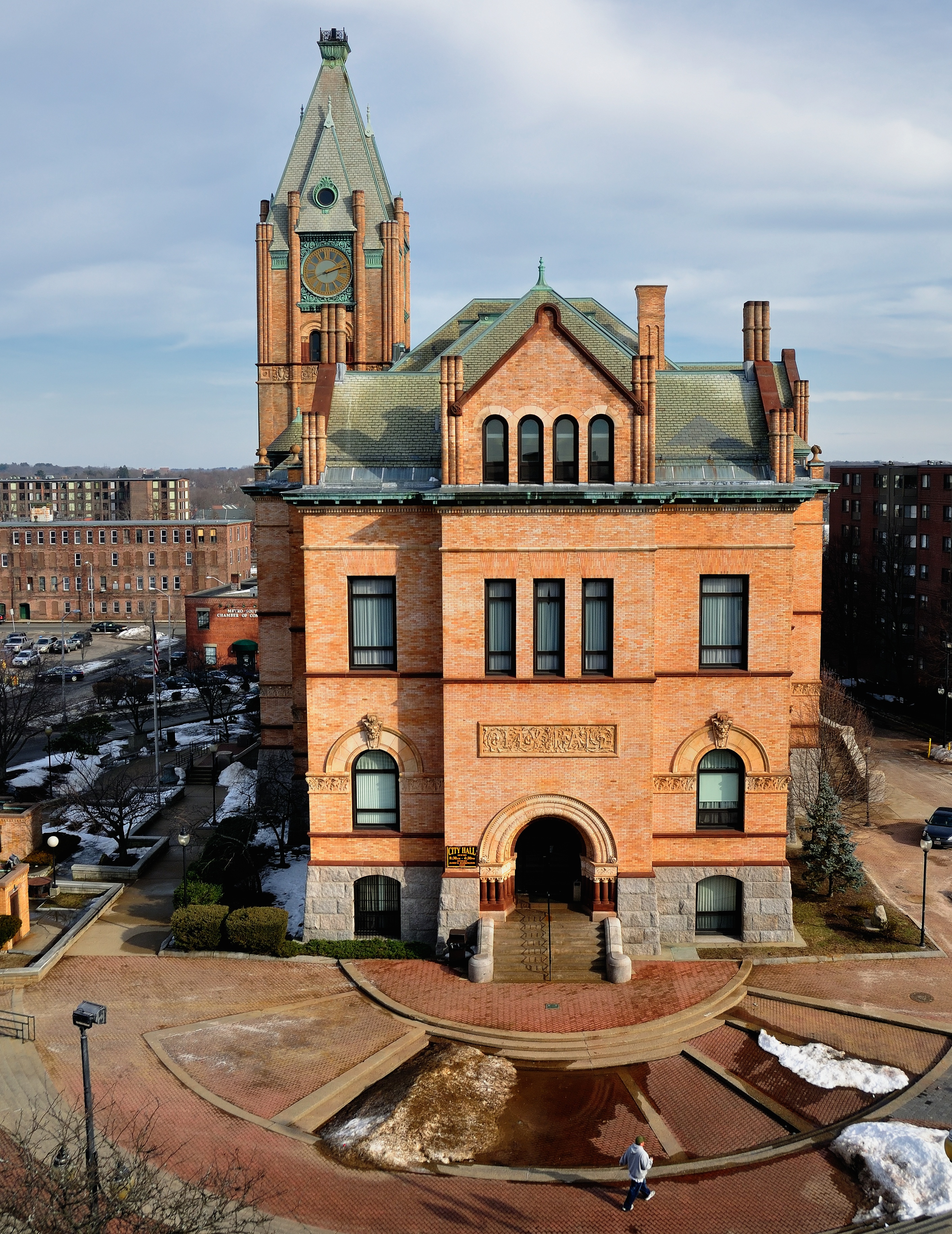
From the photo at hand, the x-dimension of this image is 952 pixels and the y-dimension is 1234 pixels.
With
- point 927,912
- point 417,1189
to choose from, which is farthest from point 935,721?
point 417,1189

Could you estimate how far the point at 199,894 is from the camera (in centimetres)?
2961

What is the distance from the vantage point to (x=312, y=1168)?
19.2 meters

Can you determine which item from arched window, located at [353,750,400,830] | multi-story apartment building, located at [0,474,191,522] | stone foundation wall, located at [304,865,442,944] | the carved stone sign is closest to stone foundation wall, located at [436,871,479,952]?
stone foundation wall, located at [304,865,442,944]

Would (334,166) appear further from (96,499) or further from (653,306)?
(96,499)

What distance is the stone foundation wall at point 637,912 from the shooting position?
2791 centimetres

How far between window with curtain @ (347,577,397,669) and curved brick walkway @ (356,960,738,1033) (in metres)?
8.27

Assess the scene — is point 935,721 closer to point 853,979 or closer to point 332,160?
point 853,979

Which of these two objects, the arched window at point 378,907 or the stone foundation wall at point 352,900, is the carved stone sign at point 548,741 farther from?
the arched window at point 378,907

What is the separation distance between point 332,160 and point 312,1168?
48279 millimetres

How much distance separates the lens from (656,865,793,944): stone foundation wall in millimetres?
28625

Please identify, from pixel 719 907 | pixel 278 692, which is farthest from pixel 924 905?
pixel 278 692

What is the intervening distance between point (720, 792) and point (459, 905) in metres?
7.84

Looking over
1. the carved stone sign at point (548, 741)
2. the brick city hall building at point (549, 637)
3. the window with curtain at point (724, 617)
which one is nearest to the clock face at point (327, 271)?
the brick city hall building at point (549, 637)

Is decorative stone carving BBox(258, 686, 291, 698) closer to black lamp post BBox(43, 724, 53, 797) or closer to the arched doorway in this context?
black lamp post BBox(43, 724, 53, 797)
